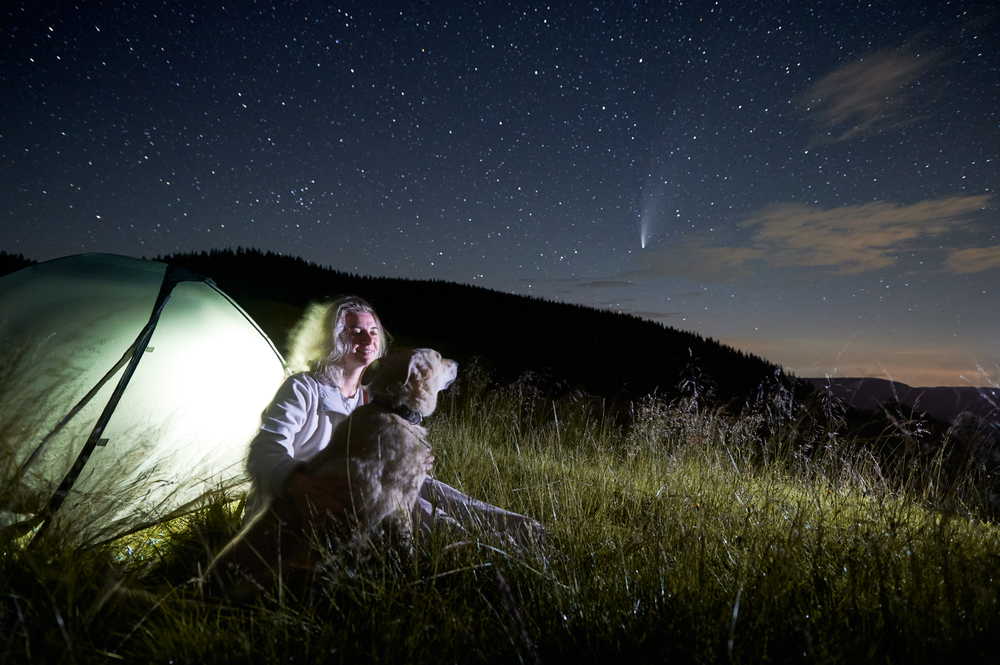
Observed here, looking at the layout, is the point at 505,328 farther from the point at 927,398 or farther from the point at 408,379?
the point at 408,379

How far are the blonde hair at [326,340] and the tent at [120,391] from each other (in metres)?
0.50

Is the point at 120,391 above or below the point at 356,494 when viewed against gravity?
above

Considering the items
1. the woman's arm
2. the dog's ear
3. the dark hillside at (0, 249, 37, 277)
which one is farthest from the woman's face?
the dark hillside at (0, 249, 37, 277)

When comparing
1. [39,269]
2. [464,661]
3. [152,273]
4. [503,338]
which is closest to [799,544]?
[464,661]

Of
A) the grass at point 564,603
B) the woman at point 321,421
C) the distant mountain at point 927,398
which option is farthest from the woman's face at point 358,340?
the distant mountain at point 927,398

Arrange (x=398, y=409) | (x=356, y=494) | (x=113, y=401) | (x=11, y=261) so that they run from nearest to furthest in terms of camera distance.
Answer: (x=356, y=494)
(x=398, y=409)
(x=113, y=401)
(x=11, y=261)

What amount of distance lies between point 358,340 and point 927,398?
4190mm

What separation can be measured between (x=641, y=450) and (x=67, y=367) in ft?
13.4

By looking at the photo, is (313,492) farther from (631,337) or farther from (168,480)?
(631,337)

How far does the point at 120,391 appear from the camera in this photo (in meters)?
2.74

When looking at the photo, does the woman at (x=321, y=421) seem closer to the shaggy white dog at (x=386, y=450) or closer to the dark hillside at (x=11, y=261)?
the shaggy white dog at (x=386, y=450)

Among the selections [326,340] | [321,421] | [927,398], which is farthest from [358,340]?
[927,398]

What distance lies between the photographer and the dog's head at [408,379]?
2.24 metres

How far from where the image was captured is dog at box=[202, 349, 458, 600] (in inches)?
74.7
